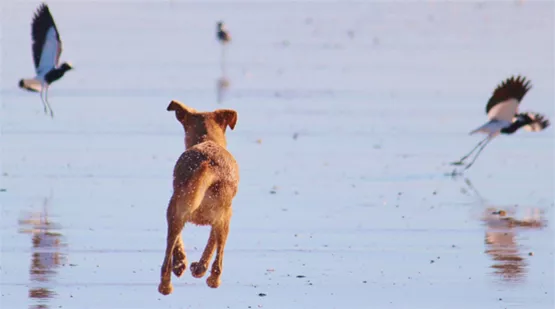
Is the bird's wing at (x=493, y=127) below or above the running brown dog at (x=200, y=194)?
above

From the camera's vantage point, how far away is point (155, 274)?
8984 mm

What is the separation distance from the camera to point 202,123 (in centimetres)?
736

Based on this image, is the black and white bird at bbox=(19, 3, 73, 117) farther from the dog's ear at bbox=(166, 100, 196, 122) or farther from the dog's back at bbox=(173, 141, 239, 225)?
the dog's back at bbox=(173, 141, 239, 225)

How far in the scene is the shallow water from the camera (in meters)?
8.78

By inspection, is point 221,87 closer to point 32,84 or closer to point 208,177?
point 32,84

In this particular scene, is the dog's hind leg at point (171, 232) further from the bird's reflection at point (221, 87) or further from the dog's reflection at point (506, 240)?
the bird's reflection at point (221, 87)

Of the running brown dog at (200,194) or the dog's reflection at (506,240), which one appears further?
the dog's reflection at (506,240)

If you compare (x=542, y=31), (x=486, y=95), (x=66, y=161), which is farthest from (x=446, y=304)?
(x=542, y=31)

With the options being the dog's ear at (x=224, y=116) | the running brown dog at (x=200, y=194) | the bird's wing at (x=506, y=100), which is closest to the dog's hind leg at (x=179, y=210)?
the running brown dog at (x=200, y=194)

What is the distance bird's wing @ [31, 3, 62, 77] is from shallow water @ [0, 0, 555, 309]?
1.84ft

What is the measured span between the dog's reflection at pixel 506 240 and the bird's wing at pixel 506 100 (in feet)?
14.6

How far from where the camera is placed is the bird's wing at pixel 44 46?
19.2 m

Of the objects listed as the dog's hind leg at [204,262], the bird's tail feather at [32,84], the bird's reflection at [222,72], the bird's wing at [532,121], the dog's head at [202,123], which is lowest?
the dog's hind leg at [204,262]

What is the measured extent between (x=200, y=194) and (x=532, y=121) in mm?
10417
